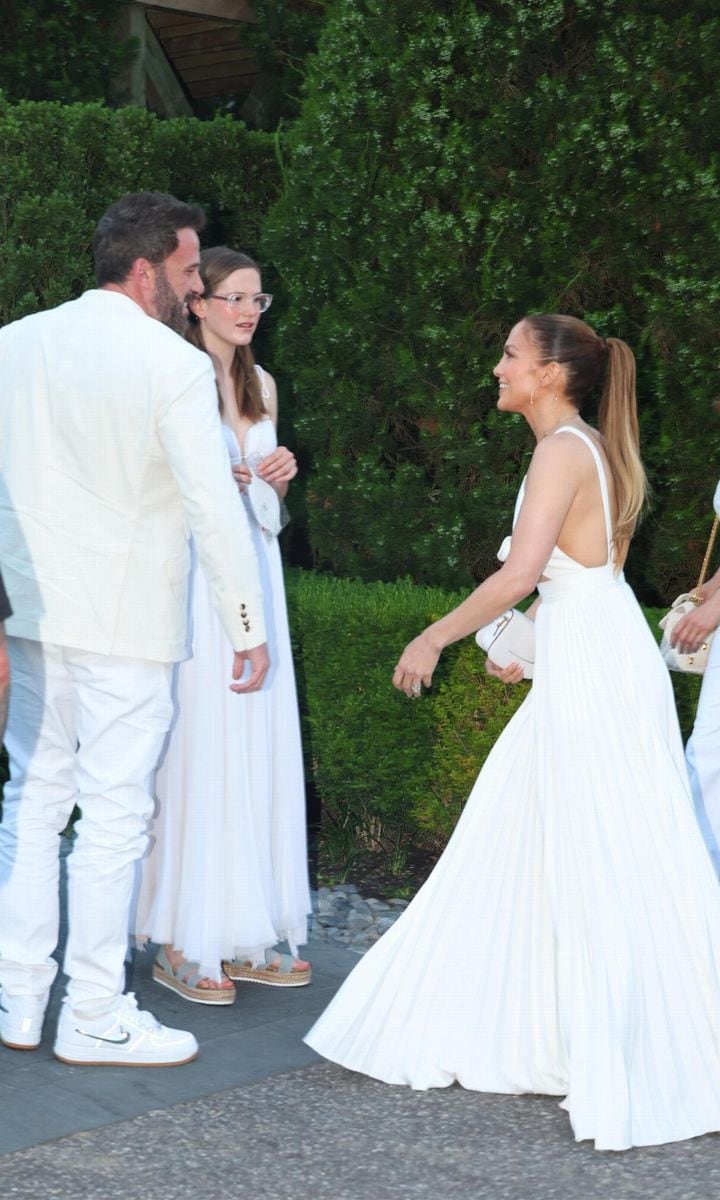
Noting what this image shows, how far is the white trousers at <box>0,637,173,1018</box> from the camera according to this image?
3818 millimetres

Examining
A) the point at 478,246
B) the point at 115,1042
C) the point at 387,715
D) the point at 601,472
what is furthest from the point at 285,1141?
the point at 478,246

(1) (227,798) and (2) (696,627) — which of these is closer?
(1) (227,798)

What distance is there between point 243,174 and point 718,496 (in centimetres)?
390

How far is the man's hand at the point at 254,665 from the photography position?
3891 millimetres

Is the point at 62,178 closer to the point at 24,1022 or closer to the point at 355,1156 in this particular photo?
the point at 24,1022

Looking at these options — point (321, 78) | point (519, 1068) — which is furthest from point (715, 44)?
point (519, 1068)

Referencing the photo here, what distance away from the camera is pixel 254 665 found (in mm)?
3906

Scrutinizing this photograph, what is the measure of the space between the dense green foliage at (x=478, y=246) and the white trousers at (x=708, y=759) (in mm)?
1236

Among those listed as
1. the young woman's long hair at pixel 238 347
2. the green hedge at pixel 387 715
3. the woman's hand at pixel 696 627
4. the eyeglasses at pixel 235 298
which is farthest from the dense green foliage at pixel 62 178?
the woman's hand at pixel 696 627

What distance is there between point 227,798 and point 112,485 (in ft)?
3.87

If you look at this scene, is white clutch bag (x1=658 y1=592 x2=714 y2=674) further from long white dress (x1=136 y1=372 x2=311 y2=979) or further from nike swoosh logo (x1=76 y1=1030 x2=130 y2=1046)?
nike swoosh logo (x1=76 y1=1030 x2=130 y2=1046)

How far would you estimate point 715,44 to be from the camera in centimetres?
576

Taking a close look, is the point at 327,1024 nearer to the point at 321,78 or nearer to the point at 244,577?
the point at 244,577

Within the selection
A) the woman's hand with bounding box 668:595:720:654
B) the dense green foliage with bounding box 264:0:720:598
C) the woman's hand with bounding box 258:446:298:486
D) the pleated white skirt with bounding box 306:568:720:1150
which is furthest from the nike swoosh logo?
the dense green foliage with bounding box 264:0:720:598
